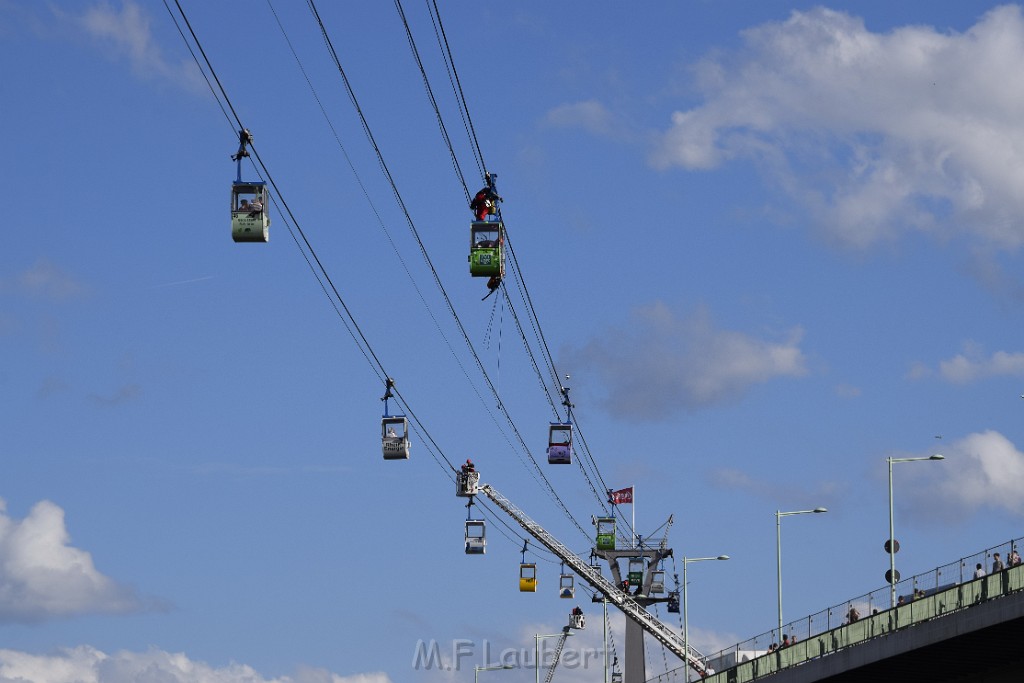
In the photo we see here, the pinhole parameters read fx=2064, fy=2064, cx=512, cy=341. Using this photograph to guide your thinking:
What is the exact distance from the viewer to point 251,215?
4916 centimetres

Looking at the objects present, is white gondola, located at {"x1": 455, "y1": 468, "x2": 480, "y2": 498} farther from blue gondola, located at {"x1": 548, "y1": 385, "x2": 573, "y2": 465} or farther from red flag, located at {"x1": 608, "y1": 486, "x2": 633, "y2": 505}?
red flag, located at {"x1": 608, "y1": 486, "x2": 633, "y2": 505}

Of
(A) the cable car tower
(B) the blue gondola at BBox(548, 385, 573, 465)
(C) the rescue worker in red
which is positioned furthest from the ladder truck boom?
(C) the rescue worker in red

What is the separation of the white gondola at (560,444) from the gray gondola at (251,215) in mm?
56416

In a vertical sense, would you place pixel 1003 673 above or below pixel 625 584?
below

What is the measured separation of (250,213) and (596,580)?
107 m

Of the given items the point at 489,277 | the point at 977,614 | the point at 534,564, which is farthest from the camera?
the point at 534,564

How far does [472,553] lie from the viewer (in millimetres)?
105312

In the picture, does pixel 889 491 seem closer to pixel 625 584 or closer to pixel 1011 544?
pixel 1011 544

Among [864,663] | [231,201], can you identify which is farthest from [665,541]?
[231,201]

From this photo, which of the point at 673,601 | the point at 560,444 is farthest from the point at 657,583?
the point at 560,444

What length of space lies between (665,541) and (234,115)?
143 m

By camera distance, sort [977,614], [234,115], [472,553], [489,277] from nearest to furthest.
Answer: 1. [234,115]
2. [977,614]
3. [489,277]
4. [472,553]

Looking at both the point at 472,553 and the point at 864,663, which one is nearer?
the point at 864,663

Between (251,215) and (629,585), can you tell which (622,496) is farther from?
(251,215)
